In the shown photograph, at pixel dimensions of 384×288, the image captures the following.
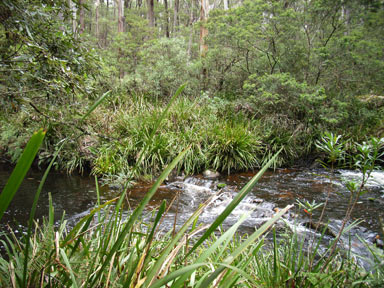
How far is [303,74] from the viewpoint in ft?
26.9

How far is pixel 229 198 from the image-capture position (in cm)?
543

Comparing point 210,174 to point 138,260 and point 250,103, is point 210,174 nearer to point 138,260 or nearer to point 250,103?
point 250,103

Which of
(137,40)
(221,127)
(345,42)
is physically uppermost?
(137,40)

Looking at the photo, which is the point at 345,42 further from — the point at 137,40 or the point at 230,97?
the point at 137,40

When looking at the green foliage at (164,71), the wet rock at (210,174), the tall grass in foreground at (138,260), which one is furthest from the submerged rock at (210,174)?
the tall grass in foreground at (138,260)

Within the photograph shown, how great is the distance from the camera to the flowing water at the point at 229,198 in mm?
4352

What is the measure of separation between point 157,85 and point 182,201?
18.1 feet

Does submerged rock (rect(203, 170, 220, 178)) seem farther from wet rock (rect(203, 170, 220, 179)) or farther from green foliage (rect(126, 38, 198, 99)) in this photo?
green foliage (rect(126, 38, 198, 99))

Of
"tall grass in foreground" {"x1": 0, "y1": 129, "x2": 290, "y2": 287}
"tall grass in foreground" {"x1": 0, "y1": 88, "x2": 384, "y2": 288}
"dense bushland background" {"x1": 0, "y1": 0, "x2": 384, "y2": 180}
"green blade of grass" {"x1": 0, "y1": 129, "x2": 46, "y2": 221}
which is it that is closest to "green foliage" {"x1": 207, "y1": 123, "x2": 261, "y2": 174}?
"dense bushland background" {"x1": 0, "y1": 0, "x2": 384, "y2": 180}

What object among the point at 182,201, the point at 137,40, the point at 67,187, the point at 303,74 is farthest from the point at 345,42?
the point at 137,40

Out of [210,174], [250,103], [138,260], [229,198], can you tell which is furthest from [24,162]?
[250,103]

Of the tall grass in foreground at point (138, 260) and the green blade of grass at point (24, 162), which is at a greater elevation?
the green blade of grass at point (24, 162)

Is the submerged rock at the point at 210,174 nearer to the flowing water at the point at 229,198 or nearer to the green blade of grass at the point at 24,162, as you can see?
the flowing water at the point at 229,198

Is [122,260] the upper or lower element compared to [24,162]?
lower
